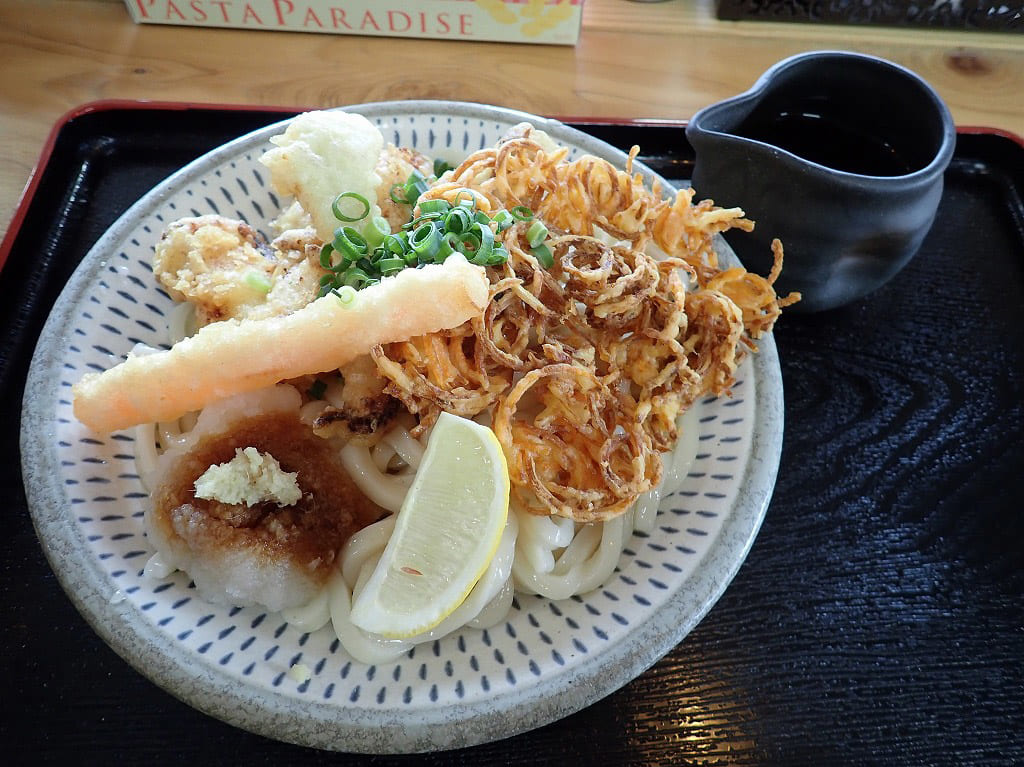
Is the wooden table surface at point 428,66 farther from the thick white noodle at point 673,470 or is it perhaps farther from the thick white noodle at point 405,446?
the thick white noodle at point 405,446

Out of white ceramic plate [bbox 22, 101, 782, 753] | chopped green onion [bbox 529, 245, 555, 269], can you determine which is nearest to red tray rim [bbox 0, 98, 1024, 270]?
white ceramic plate [bbox 22, 101, 782, 753]

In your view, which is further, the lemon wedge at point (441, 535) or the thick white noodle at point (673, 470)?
the thick white noodle at point (673, 470)

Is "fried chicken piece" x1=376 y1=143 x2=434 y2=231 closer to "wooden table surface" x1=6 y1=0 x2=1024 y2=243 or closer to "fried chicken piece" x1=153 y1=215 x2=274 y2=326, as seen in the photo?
"fried chicken piece" x1=153 y1=215 x2=274 y2=326

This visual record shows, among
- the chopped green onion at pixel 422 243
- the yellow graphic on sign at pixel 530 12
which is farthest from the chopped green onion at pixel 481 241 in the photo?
the yellow graphic on sign at pixel 530 12

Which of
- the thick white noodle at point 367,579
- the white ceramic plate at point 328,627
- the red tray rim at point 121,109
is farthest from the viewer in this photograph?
the red tray rim at point 121,109

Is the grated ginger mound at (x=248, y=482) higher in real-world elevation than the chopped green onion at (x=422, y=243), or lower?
lower
